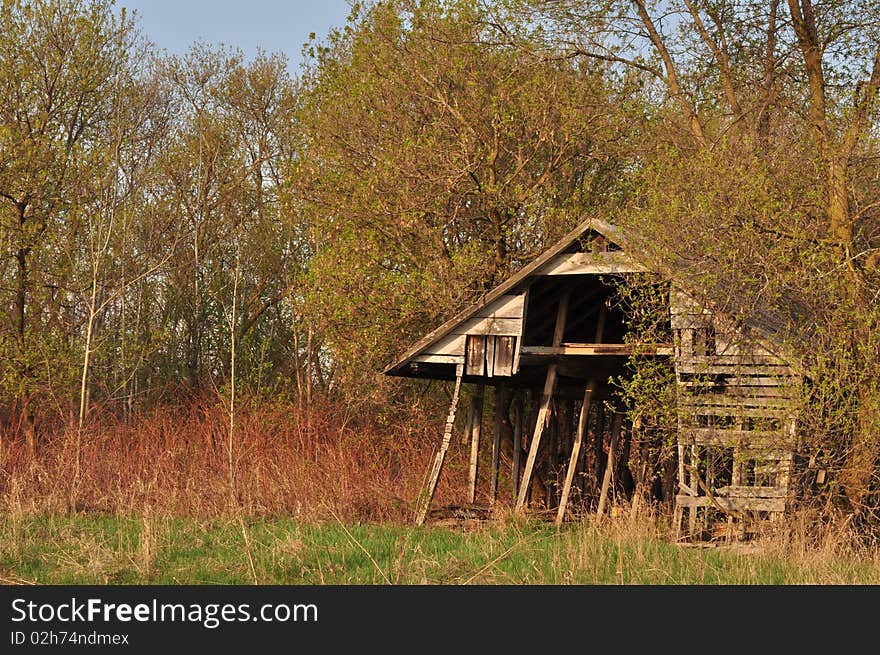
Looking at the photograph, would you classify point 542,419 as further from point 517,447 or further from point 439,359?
point 517,447

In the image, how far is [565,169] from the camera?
1847 centimetres

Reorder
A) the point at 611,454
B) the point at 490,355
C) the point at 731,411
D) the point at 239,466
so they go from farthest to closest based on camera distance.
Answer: the point at 239,466, the point at 611,454, the point at 490,355, the point at 731,411

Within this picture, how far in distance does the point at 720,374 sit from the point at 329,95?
33.5 ft

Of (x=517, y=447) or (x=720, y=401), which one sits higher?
(x=720, y=401)

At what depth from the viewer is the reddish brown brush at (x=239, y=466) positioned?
1523cm

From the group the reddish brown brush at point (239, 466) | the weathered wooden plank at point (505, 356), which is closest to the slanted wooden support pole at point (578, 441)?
the weathered wooden plank at point (505, 356)

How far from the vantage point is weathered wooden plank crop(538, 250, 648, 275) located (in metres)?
12.9

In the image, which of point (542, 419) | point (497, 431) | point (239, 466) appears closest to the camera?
point (542, 419)

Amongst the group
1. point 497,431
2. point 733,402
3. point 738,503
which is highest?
point 733,402

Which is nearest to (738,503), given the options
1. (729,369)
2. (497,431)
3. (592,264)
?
(729,369)

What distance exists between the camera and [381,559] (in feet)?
35.7

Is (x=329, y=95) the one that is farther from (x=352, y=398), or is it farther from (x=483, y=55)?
(x=352, y=398)

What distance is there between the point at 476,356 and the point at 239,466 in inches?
240
